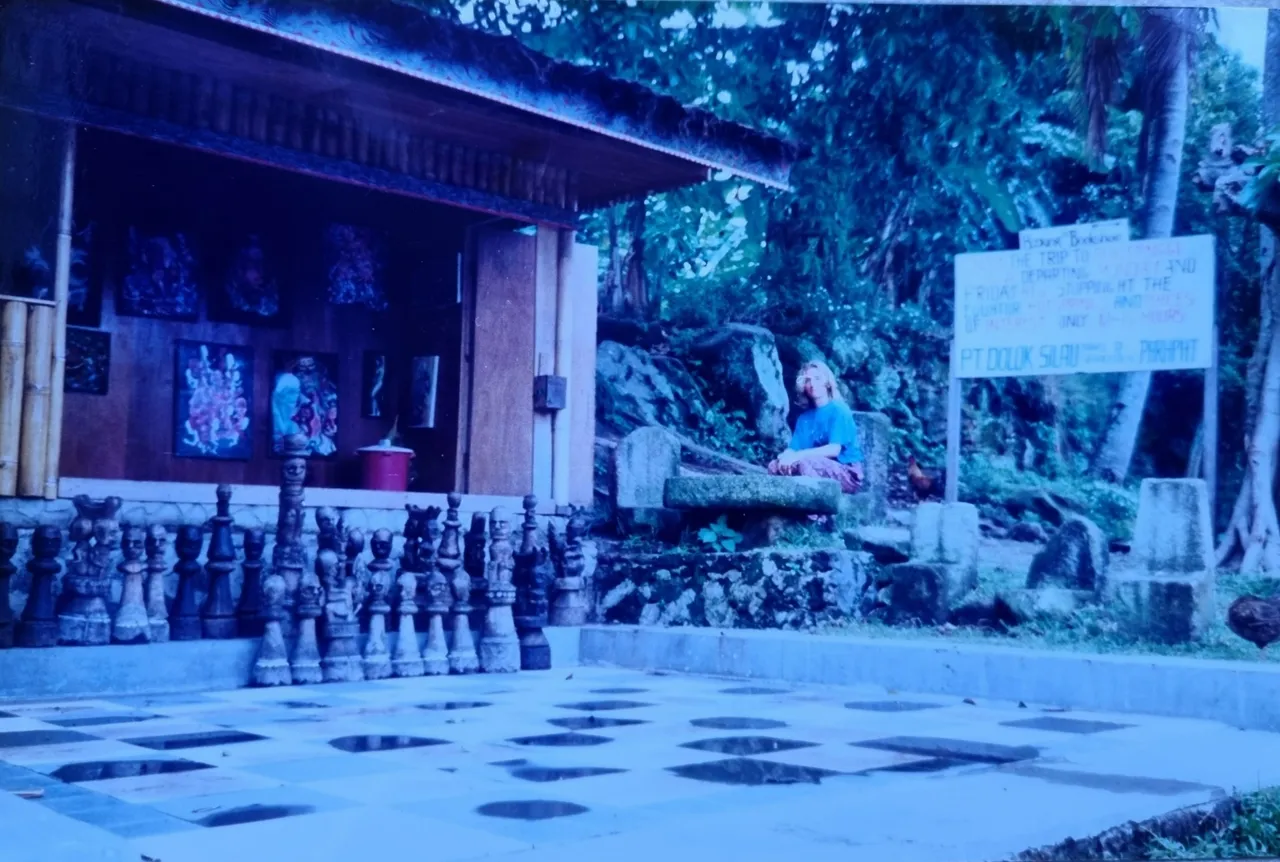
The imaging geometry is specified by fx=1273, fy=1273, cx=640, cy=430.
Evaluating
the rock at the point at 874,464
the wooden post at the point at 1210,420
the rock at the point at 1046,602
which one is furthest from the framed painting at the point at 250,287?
the wooden post at the point at 1210,420

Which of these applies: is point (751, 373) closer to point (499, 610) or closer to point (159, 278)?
point (499, 610)

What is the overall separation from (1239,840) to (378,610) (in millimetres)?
3878

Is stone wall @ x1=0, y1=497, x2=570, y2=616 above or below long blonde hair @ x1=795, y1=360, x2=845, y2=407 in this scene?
below

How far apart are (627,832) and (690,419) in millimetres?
6413

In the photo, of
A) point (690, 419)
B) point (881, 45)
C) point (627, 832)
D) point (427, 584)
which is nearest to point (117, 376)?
point (427, 584)

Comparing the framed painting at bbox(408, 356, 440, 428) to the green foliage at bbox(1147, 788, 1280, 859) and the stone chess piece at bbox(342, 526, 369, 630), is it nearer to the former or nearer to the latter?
the stone chess piece at bbox(342, 526, 369, 630)

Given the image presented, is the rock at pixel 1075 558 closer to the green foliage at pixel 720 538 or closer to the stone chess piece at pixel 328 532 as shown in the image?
the green foliage at pixel 720 538

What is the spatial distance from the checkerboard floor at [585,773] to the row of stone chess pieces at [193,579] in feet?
1.27

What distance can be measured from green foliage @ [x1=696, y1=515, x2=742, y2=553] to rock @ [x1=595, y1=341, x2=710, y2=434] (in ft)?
6.44

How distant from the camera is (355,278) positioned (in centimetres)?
817

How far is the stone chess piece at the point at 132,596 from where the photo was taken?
5270 mm

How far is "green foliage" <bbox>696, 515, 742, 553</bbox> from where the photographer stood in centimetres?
708

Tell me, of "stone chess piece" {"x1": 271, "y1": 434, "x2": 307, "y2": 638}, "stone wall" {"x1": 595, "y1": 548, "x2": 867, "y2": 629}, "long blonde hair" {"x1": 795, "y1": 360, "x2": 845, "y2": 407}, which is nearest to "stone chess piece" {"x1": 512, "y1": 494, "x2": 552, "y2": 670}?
"stone wall" {"x1": 595, "y1": 548, "x2": 867, "y2": 629}

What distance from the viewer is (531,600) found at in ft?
21.2
